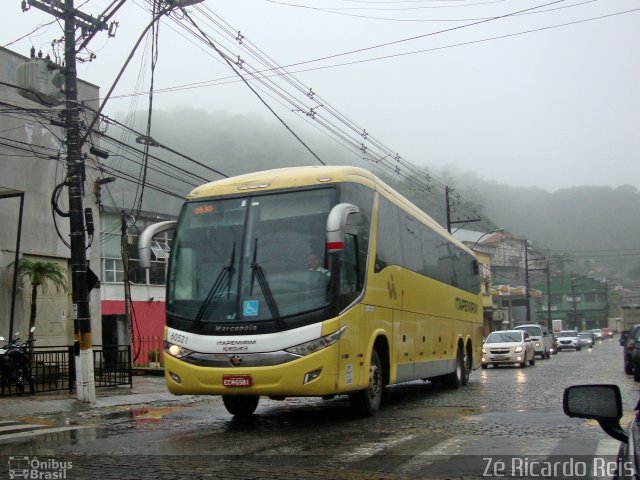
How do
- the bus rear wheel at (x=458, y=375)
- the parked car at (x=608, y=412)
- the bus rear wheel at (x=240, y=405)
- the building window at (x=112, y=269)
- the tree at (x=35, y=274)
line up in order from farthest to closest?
the building window at (x=112, y=269)
the tree at (x=35, y=274)
the bus rear wheel at (x=458, y=375)
the bus rear wheel at (x=240, y=405)
the parked car at (x=608, y=412)

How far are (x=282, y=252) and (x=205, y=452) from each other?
3039mm

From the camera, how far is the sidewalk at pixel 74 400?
43.2 ft

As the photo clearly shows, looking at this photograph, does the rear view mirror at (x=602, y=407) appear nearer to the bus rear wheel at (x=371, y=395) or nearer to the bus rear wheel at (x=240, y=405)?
the bus rear wheel at (x=371, y=395)

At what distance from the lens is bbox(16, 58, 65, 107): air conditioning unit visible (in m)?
15.0

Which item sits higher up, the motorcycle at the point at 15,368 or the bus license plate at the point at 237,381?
the bus license plate at the point at 237,381

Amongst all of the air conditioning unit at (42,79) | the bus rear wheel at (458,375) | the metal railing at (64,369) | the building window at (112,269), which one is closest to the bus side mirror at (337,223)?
the air conditioning unit at (42,79)

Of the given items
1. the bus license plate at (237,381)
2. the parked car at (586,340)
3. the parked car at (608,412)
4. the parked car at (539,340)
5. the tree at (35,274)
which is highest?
the tree at (35,274)

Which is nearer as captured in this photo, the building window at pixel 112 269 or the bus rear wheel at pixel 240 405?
the bus rear wheel at pixel 240 405

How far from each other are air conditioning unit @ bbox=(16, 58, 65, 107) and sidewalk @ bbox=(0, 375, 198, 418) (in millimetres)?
6420

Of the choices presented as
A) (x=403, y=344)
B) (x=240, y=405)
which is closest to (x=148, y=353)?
(x=240, y=405)

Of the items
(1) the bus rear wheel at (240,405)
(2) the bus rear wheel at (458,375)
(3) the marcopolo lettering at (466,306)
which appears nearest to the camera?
(1) the bus rear wheel at (240,405)

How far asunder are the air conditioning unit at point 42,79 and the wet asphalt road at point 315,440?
7189mm

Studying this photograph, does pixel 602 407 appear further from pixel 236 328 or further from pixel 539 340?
pixel 539 340

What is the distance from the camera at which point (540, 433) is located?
8.72m
